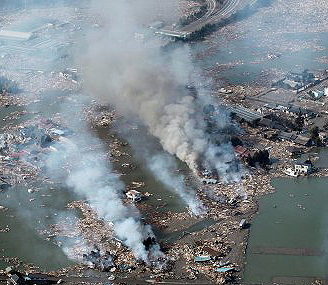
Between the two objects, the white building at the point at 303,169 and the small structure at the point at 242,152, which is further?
the small structure at the point at 242,152

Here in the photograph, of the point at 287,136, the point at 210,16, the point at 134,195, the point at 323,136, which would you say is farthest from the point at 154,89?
the point at 210,16

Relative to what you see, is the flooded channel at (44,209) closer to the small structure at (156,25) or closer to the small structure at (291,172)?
the small structure at (291,172)

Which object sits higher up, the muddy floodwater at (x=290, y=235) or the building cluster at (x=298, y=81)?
the muddy floodwater at (x=290, y=235)

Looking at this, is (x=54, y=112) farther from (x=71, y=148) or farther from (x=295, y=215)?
(x=295, y=215)

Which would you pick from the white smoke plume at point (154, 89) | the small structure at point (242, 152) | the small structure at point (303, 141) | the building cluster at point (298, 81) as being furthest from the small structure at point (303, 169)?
the building cluster at point (298, 81)

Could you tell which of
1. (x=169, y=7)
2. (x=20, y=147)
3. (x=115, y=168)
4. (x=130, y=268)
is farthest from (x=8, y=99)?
(x=169, y=7)

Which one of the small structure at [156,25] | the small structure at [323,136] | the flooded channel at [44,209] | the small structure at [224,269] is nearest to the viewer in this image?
the small structure at [224,269]
